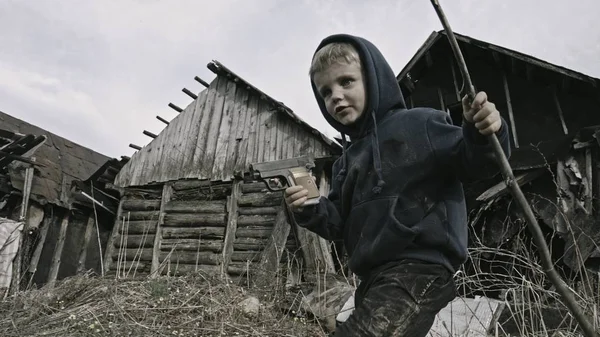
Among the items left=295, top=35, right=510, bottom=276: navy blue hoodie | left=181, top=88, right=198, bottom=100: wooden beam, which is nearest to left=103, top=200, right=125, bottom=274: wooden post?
left=181, top=88, right=198, bottom=100: wooden beam

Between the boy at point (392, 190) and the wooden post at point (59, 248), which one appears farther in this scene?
the wooden post at point (59, 248)

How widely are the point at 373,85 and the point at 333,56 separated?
0.68ft

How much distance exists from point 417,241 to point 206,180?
8982 mm

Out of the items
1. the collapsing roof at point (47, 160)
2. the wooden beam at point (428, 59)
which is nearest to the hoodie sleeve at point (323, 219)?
the wooden beam at point (428, 59)

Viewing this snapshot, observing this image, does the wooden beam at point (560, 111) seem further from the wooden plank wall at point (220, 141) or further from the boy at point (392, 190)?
the boy at point (392, 190)

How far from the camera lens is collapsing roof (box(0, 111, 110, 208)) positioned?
11.3 metres

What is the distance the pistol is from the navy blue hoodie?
3.1 inches

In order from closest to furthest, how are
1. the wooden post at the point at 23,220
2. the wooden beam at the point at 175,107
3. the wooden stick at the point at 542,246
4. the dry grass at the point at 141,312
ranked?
1. the wooden stick at the point at 542,246
2. the dry grass at the point at 141,312
3. the wooden post at the point at 23,220
4. the wooden beam at the point at 175,107

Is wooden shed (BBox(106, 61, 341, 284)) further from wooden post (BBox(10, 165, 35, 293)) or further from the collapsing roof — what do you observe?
the collapsing roof

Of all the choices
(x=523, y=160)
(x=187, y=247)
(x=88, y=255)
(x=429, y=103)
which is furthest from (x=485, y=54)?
(x=88, y=255)

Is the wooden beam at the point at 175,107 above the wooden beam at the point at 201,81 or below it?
below

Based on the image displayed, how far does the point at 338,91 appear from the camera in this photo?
2.02 m

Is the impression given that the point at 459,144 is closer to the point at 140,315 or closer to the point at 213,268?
the point at 140,315

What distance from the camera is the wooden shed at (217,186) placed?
921cm
